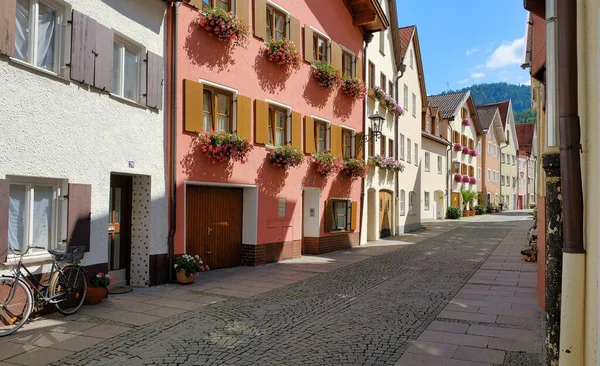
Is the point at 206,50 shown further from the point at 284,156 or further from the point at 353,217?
the point at 353,217

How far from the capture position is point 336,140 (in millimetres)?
16938

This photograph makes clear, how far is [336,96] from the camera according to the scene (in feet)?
56.1

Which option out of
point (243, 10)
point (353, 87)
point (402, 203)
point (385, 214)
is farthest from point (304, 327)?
point (402, 203)

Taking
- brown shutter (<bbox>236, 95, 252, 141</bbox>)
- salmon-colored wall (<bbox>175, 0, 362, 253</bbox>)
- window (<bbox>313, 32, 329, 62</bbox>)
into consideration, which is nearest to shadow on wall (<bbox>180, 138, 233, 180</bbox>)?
salmon-colored wall (<bbox>175, 0, 362, 253</bbox>)

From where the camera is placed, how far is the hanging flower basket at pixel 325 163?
15484 millimetres

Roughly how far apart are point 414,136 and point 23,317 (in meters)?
23.0

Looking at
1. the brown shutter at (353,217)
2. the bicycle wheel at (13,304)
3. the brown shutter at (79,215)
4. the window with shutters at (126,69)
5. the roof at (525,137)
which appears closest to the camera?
the bicycle wheel at (13,304)

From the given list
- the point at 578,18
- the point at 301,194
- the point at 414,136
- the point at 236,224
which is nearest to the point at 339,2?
the point at 301,194

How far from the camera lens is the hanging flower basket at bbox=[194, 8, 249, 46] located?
36.2 feet

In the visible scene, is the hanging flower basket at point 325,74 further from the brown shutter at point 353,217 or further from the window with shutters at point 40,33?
the window with shutters at point 40,33

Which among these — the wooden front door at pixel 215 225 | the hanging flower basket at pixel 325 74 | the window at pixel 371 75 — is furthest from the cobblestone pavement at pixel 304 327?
the window at pixel 371 75

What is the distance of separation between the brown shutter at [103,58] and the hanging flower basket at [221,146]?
2.68m

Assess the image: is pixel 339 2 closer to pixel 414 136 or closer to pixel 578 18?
pixel 414 136

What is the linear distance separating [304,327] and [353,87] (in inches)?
470
